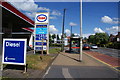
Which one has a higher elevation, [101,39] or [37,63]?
[101,39]

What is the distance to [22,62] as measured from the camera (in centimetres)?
630

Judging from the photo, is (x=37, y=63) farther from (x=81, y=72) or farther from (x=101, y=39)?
(x=101, y=39)

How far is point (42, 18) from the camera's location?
16.8 meters

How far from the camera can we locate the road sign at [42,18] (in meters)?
16.7

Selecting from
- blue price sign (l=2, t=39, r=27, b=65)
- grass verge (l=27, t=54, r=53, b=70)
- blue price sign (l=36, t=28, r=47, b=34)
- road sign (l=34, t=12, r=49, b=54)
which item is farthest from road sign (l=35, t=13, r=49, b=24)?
blue price sign (l=2, t=39, r=27, b=65)

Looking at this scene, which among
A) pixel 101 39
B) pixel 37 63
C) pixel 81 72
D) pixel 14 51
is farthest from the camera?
pixel 101 39

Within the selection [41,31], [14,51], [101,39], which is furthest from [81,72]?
[101,39]

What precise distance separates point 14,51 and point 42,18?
430 inches

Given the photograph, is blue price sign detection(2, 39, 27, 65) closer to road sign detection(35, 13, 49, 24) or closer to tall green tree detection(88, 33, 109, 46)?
road sign detection(35, 13, 49, 24)

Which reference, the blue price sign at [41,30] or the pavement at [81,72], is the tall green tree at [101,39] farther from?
the pavement at [81,72]

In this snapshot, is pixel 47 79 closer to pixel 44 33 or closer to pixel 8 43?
pixel 8 43

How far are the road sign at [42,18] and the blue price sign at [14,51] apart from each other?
10.4m

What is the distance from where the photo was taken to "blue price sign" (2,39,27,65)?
6343mm

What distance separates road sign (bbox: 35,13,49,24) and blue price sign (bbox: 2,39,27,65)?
1043cm
